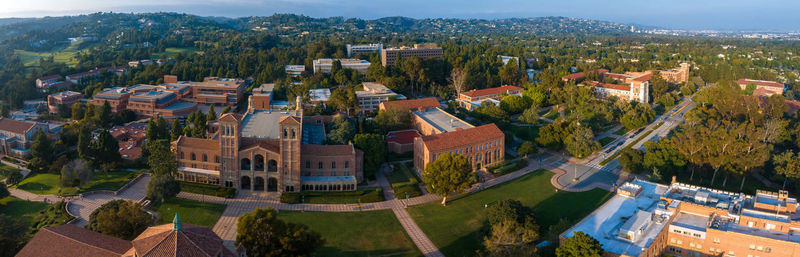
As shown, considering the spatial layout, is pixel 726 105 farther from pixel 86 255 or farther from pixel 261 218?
pixel 86 255

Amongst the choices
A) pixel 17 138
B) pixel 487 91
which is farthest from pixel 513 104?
pixel 17 138

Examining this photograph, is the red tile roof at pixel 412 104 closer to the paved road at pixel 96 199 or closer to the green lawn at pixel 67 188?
the paved road at pixel 96 199

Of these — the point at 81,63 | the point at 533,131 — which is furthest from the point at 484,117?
the point at 81,63

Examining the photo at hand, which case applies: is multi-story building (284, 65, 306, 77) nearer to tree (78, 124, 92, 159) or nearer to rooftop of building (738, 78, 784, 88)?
tree (78, 124, 92, 159)

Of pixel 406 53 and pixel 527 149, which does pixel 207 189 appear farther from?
pixel 406 53

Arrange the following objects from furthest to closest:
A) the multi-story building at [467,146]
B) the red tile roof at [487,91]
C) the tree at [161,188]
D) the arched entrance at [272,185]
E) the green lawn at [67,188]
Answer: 1. the red tile roof at [487,91]
2. the multi-story building at [467,146]
3. the arched entrance at [272,185]
4. the green lawn at [67,188]
5. the tree at [161,188]

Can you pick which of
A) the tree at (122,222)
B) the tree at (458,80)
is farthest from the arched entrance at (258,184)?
the tree at (458,80)

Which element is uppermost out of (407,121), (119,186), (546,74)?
(546,74)
